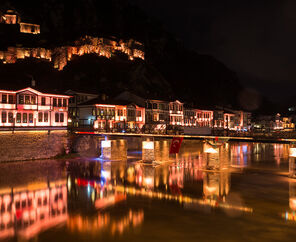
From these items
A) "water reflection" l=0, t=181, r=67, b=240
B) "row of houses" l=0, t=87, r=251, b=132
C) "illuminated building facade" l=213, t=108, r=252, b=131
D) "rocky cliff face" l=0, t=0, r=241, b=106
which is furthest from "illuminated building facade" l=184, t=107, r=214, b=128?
"water reflection" l=0, t=181, r=67, b=240

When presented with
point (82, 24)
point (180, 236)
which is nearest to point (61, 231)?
point (180, 236)

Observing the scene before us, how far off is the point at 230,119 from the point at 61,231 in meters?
90.9

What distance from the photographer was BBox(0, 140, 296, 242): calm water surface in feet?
50.6

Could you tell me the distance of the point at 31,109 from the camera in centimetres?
4078

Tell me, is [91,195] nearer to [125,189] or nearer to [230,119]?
[125,189]

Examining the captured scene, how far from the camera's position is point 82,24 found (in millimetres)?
121500

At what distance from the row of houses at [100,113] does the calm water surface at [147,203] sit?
840 centimetres

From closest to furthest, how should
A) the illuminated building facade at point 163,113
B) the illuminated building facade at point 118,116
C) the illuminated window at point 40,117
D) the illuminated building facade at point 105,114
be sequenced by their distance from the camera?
1. the illuminated window at point 40,117
2. the illuminated building facade at point 105,114
3. the illuminated building facade at point 118,116
4. the illuminated building facade at point 163,113

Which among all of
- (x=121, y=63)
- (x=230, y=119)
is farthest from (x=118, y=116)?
(x=230, y=119)

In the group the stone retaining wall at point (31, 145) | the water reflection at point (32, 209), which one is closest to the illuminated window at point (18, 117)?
the stone retaining wall at point (31, 145)

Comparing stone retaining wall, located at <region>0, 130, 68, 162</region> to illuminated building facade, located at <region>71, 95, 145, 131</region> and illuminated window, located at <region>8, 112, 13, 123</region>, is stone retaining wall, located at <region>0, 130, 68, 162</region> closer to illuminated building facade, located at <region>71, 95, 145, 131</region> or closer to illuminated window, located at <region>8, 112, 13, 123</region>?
illuminated window, located at <region>8, 112, 13, 123</region>

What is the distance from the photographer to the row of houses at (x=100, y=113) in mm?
39469

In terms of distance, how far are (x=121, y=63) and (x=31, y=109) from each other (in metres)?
67.7

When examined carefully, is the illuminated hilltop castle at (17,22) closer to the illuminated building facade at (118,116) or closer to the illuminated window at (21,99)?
the illuminated building facade at (118,116)
